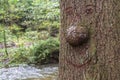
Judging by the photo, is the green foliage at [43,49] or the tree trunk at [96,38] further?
the green foliage at [43,49]

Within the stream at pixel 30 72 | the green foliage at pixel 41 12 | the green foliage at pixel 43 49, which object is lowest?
the stream at pixel 30 72

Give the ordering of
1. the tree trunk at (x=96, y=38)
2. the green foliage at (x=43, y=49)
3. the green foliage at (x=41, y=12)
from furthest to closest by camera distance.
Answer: the green foliage at (x=41, y=12) < the green foliage at (x=43, y=49) < the tree trunk at (x=96, y=38)

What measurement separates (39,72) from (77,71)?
19.8 feet

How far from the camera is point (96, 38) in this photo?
73.0 inches

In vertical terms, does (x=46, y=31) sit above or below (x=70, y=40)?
below

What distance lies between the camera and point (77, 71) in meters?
1.93

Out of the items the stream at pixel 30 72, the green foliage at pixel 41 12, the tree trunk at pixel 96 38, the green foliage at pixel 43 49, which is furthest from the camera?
the green foliage at pixel 41 12

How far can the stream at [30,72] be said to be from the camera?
7262 mm

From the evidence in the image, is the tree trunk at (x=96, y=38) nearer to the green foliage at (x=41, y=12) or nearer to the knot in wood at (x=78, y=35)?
the knot in wood at (x=78, y=35)

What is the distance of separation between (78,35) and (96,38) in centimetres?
12

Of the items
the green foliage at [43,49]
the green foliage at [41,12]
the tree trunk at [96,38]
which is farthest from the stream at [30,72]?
the tree trunk at [96,38]

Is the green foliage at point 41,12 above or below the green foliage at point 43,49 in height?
above

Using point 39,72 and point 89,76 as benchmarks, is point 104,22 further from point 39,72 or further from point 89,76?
point 39,72

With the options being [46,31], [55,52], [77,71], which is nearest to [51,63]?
[55,52]
